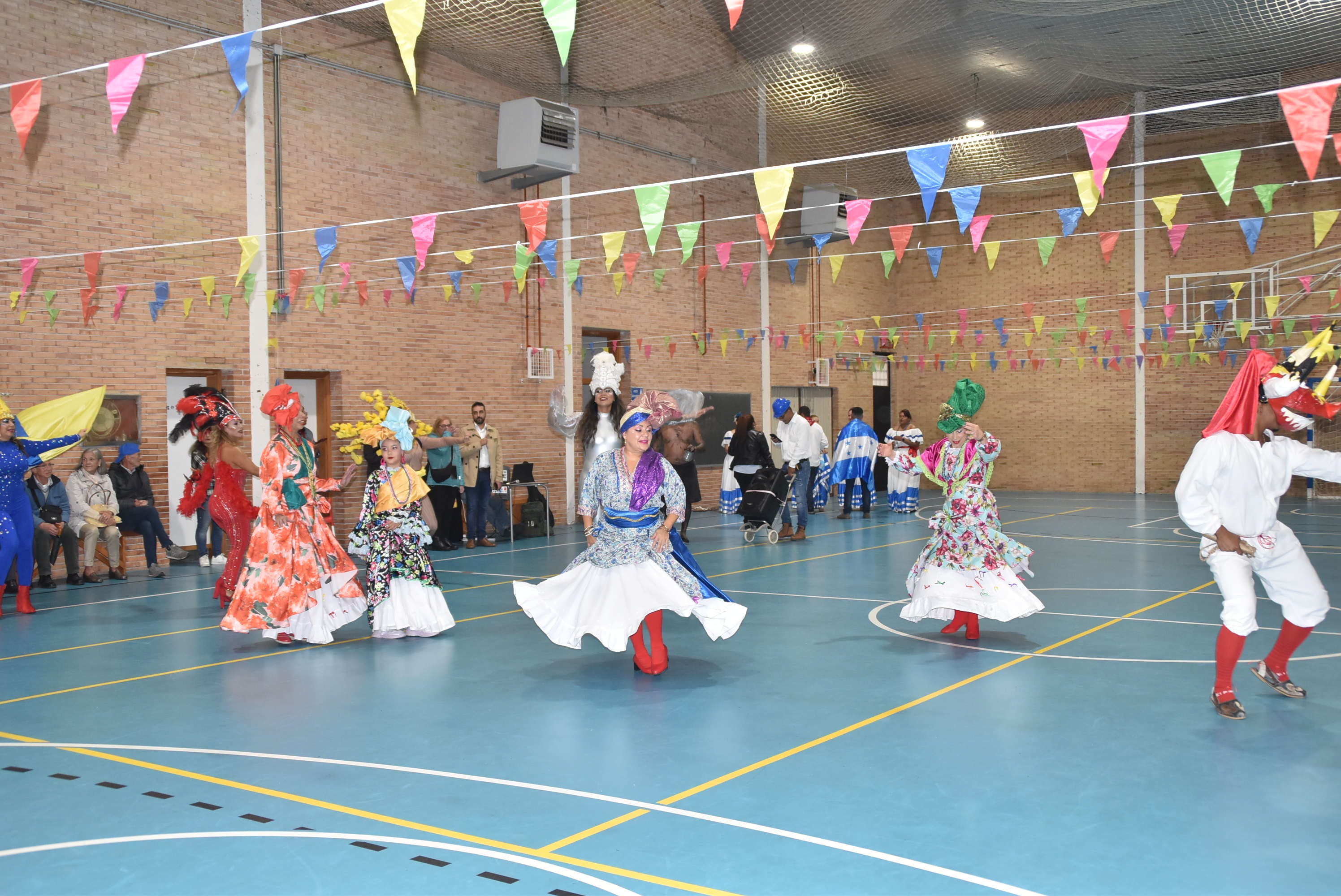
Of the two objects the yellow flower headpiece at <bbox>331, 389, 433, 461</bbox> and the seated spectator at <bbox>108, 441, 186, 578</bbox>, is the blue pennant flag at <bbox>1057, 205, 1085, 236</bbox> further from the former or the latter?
the seated spectator at <bbox>108, 441, 186, 578</bbox>

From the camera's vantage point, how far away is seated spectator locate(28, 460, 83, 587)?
11180mm

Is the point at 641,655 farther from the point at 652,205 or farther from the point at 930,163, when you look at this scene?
the point at 652,205

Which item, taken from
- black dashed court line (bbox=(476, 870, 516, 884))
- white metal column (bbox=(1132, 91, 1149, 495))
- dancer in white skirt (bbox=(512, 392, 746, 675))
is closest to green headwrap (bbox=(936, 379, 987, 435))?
dancer in white skirt (bbox=(512, 392, 746, 675))

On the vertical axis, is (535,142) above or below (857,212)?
above

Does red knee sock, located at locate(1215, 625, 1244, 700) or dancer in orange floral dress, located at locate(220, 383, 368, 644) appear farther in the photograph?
dancer in orange floral dress, located at locate(220, 383, 368, 644)

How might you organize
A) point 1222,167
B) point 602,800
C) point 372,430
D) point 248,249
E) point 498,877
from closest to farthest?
point 498,877 → point 602,800 → point 372,430 → point 1222,167 → point 248,249

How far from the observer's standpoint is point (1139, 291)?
2206 cm

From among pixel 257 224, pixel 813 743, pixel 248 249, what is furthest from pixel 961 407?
pixel 257 224

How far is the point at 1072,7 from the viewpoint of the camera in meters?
11.5

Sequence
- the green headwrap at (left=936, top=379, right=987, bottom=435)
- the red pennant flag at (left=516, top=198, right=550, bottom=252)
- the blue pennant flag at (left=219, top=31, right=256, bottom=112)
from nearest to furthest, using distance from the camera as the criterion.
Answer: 1. the blue pennant flag at (left=219, top=31, right=256, bottom=112)
2. the green headwrap at (left=936, top=379, right=987, bottom=435)
3. the red pennant flag at (left=516, top=198, right=550, bottom=252)

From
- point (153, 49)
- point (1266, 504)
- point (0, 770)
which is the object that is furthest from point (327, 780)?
point (153, 49)

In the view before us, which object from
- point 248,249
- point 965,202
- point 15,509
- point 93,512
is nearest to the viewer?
point 965,202

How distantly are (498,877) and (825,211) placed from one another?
64.2 ft

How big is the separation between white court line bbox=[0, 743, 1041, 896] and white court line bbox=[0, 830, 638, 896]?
0.03 m
